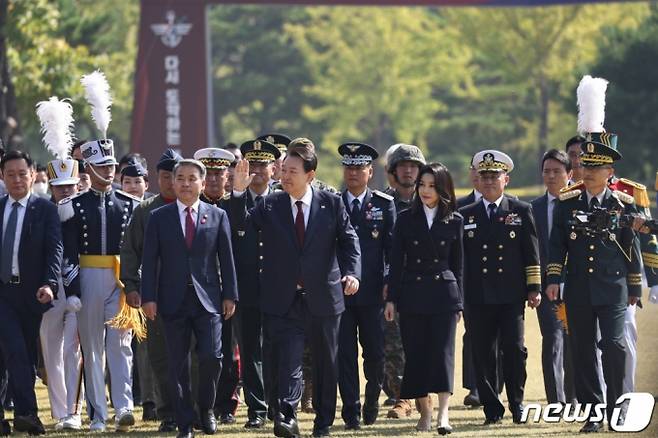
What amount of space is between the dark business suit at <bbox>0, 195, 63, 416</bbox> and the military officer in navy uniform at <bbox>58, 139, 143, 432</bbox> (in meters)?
0.28

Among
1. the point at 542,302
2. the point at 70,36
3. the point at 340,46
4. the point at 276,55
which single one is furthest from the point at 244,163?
the point at 276,55

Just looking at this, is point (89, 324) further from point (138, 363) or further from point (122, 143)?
point (122, 143)

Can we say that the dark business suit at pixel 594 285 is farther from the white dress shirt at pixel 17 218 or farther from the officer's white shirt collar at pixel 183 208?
the white dress shirt at pixel 17 218

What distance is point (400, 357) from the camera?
14383 millimetres

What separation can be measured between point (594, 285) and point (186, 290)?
10.3 ft

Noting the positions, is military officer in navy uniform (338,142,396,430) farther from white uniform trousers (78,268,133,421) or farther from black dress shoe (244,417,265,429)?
white uniform trousers (78,268,133,421)

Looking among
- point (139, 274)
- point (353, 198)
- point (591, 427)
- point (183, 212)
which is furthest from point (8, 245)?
point (591, 427)

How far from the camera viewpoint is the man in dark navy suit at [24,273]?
1242cm

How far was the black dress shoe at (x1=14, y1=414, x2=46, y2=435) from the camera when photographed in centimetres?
1232

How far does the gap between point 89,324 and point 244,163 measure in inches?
73.4

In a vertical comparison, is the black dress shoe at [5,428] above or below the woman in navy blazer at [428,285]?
below

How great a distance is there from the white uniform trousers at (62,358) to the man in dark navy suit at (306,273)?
1.92 metres

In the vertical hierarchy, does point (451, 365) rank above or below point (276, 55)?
below

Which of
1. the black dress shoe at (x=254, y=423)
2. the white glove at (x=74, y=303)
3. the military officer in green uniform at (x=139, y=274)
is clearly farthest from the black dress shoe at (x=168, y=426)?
the white glove at (x=74, y=303)
